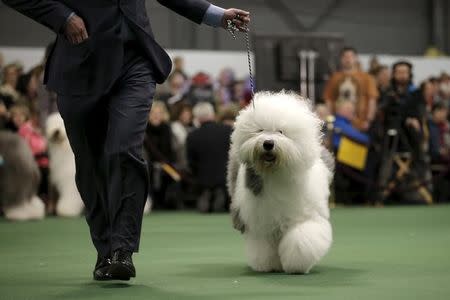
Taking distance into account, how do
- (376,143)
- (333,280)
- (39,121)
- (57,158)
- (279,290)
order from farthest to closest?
(376,143) → (39,121) → (57,158) → (333,280) → (279,290)

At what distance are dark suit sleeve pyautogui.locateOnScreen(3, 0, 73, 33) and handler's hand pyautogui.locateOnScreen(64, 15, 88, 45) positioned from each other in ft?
0.10

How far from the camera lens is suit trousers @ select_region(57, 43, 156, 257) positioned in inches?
187

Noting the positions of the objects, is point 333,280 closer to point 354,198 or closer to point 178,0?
point 178,0

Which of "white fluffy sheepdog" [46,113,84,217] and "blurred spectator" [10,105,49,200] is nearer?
"white fluffy sheepdog" [46,113,84,217]

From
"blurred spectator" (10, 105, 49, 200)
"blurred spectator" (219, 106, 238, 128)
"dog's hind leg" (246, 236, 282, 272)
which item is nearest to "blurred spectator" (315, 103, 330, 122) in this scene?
"blurred spectator" (219, 106, 238, 128)

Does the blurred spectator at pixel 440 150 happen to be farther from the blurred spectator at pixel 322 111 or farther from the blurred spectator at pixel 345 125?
the blurred spectator at pixel 322 111

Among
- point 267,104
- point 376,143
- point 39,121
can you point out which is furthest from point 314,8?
point 267,104

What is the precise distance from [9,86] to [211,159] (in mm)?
2845

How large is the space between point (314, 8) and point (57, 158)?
32.5 feet

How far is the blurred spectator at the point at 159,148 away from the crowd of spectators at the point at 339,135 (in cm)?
1

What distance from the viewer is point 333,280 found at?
16.6 ft

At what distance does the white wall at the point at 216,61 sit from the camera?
14.7m

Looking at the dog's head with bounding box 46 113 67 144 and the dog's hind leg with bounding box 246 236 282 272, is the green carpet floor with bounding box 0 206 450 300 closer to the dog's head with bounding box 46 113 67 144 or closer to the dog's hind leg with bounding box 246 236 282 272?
the dog's hind leg with bounding box 246 236 282 272

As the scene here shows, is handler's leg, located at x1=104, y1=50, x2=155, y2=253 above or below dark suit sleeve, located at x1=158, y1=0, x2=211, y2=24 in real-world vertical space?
below
